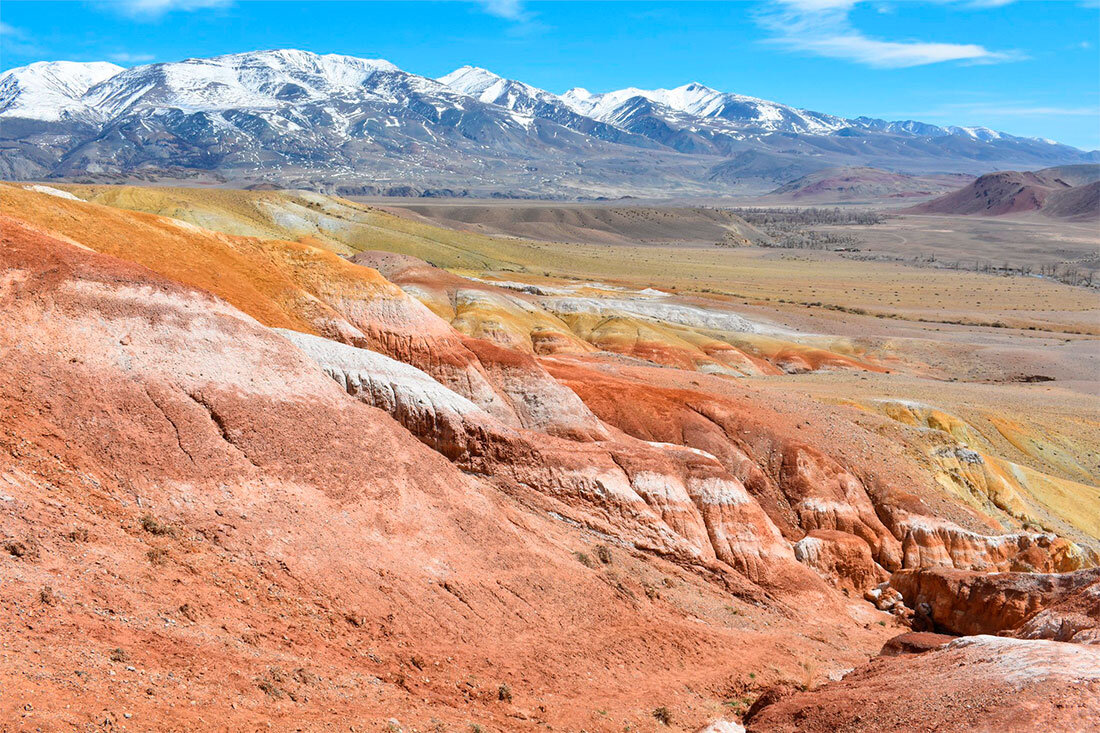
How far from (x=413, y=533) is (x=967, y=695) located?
11.4 meters

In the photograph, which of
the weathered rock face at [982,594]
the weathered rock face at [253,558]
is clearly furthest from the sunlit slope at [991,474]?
the weathered rock face at [253,558]

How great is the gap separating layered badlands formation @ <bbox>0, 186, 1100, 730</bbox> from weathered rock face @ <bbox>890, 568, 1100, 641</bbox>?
0.32 ft

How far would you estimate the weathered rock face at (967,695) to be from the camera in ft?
40.9

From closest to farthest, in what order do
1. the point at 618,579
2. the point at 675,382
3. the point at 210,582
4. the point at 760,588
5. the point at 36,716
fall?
the point at 36,716, the point at 210,582, the point at 618,579, the point at 760,588, the point at 675,382

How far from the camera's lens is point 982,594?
25438 mm

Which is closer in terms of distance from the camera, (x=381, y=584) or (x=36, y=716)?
(x=36, y=716)

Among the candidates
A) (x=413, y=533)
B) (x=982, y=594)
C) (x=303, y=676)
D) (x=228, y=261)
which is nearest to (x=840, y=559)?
(x=982, y=594)

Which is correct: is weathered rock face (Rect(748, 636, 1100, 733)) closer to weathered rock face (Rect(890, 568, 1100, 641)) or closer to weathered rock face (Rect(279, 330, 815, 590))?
weathered rock face (Rect(890, 568, 1100, 641))

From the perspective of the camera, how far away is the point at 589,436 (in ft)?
91.7

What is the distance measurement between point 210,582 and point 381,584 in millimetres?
3547

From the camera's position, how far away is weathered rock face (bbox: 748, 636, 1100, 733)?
12461mm

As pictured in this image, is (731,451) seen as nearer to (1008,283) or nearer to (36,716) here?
(36,716)

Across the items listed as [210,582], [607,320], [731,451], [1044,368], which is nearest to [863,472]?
[731,451]

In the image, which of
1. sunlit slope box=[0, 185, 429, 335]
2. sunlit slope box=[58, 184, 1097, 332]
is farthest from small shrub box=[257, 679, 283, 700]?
sunlit slope box=[58, 184, 1097, 332]
